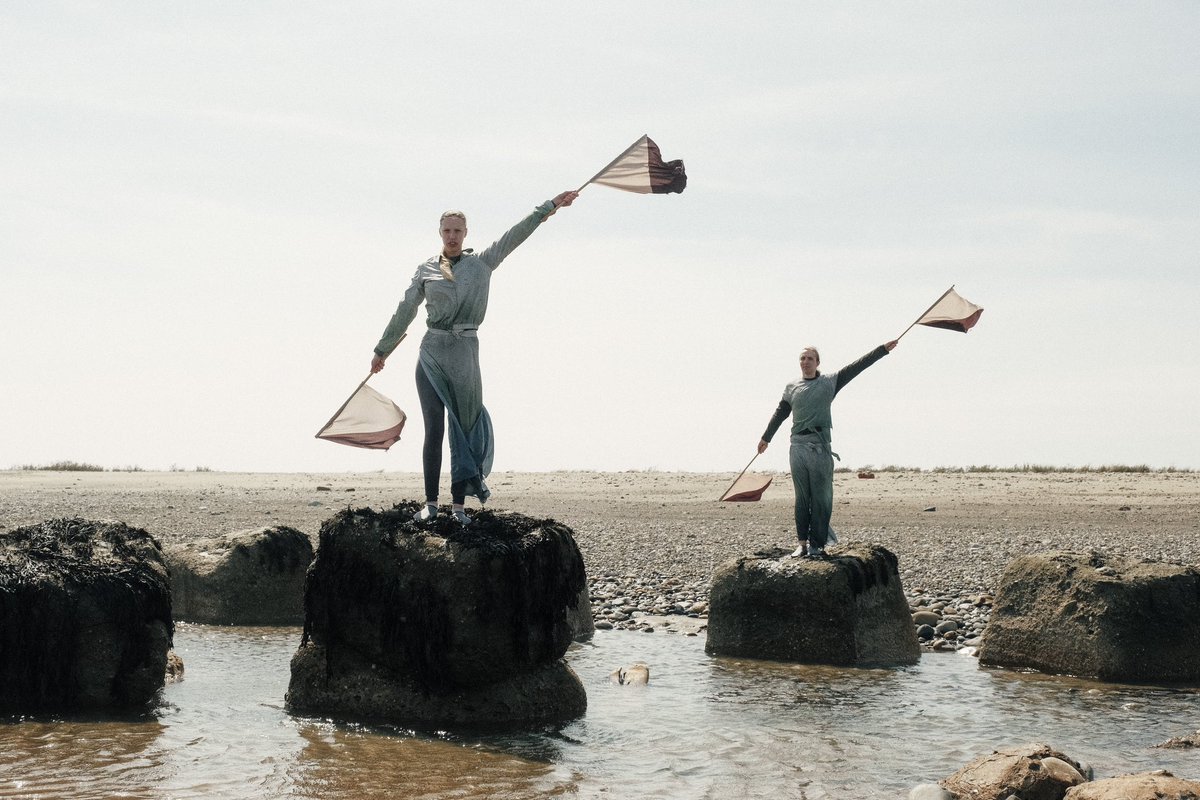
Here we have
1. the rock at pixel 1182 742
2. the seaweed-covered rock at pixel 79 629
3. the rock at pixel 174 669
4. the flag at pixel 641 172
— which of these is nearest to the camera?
the rock at pixel 1182 742

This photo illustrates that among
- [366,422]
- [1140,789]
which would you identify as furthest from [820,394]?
[1140,789]

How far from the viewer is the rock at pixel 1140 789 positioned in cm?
662

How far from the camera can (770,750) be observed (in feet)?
28.4

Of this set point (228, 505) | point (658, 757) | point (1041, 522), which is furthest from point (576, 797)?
point (228, 505)

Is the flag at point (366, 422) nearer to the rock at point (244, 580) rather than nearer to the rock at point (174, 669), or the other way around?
the rock at point (174, 669)

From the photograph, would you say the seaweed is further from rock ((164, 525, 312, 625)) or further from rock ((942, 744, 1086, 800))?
rock ((164, 525, 312, 625))

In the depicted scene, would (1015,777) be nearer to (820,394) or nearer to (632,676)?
(632,676)

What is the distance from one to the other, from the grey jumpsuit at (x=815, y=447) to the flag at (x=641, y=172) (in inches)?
137

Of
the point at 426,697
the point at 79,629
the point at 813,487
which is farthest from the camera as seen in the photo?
the point at 813,487

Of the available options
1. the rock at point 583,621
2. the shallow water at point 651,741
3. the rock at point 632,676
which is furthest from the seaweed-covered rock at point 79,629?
the rock at point 583,621

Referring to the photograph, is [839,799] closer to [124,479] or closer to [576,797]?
[576,797]

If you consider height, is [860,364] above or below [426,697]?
above

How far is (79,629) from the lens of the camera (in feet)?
31.7

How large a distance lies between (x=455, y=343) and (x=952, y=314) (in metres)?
5.90
